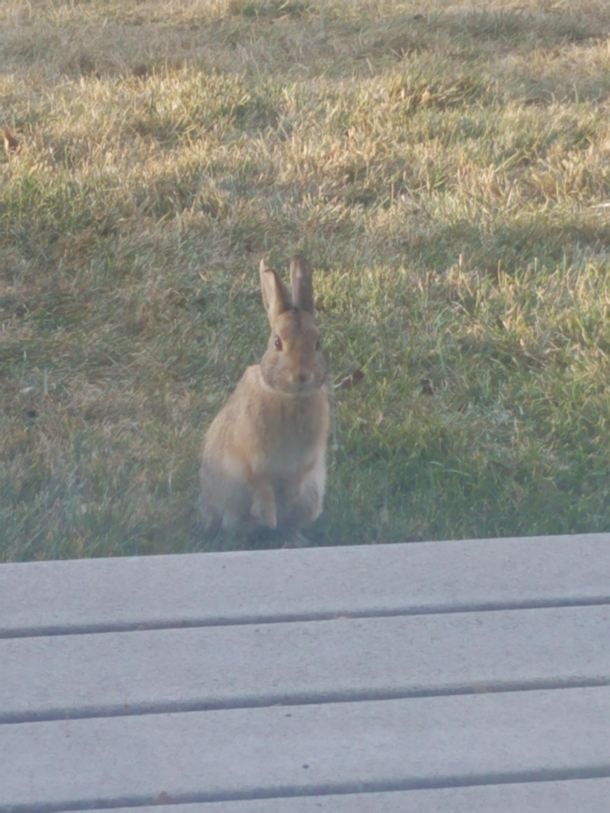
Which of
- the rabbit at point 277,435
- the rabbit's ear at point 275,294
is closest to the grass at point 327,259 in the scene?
the rabbit at point 277,435

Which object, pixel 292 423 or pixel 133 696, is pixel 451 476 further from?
pixel 133 696

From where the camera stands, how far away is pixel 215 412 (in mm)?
3754

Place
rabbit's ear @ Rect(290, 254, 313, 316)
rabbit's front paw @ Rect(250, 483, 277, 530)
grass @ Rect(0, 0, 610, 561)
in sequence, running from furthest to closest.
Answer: grass @ Rect(0, 0, 610, 561), rabbit's front paw @ Rect(250, 483, 277, 530), rabbit's ear @ Rect(290, 254, 313, 316)

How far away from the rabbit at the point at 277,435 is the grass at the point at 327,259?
4.8 inches

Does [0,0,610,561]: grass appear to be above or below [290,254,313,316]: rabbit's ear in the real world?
below

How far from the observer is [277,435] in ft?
9.89

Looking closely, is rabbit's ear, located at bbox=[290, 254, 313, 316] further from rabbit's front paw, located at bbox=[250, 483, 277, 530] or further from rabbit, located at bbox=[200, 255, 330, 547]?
rabbit's front paw, located at bbox=[250, 483, 277, 530]

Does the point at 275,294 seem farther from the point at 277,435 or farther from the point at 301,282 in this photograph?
the point at 277,435

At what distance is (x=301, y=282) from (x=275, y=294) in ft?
0.27

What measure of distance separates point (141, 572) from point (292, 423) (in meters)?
1.01

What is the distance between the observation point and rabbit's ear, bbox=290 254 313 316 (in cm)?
286

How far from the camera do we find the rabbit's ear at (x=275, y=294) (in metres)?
2.88

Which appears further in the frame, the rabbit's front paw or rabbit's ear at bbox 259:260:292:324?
the rabbit's front paw

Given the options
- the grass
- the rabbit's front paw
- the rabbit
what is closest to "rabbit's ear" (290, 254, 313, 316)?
the rabbit
